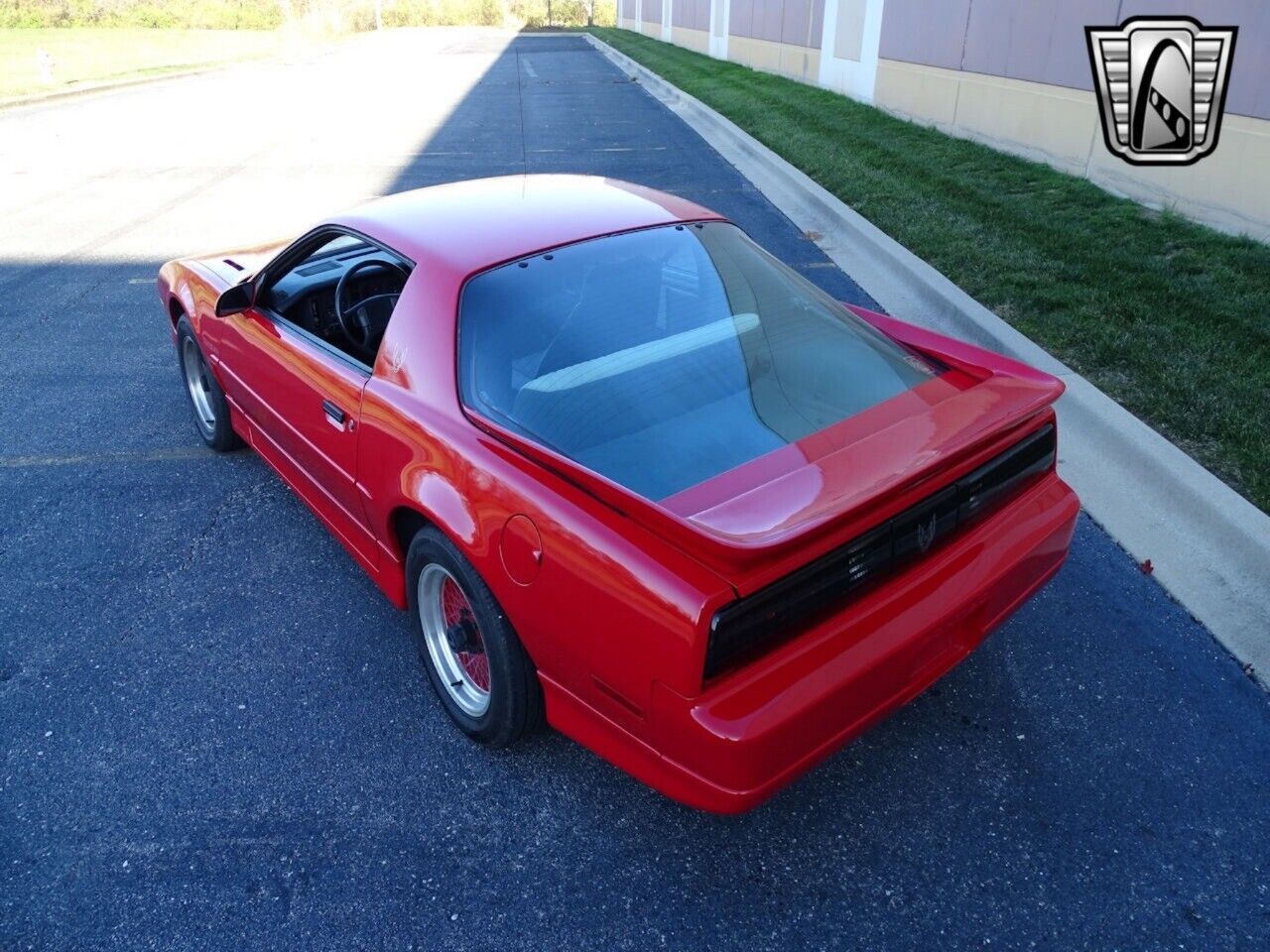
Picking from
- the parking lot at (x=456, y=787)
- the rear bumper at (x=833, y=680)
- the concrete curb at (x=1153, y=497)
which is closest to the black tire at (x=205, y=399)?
the parking lot at (x=456, y=787)

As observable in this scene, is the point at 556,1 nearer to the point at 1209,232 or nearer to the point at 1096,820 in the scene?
the point at 1209,232

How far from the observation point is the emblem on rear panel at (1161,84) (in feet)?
22.7

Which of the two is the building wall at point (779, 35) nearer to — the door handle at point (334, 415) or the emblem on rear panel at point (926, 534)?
the door handle at point (334, 415)

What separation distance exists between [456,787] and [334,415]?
1.30 meters

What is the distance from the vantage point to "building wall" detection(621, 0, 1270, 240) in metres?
6.56

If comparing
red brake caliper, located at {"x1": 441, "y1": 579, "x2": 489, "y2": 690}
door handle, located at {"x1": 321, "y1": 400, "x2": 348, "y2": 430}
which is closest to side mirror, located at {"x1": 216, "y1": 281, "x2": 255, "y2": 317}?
door handle, located at {"x1": 321, "y1": 400, "x2": 348, "y2": 430}

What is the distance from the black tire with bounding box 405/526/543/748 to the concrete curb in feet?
7.61

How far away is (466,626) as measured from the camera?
278 cm

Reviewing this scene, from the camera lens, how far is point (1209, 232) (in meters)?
6.70

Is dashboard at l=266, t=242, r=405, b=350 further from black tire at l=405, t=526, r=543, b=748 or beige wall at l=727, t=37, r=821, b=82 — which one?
beige wall at l=727, t=37, r=821, b=82

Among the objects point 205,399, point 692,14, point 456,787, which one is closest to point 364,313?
point 456,787

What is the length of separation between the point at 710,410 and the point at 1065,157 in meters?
7.79

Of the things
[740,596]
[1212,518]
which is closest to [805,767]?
[740,596]

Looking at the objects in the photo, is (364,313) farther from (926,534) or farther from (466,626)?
(926,534)
